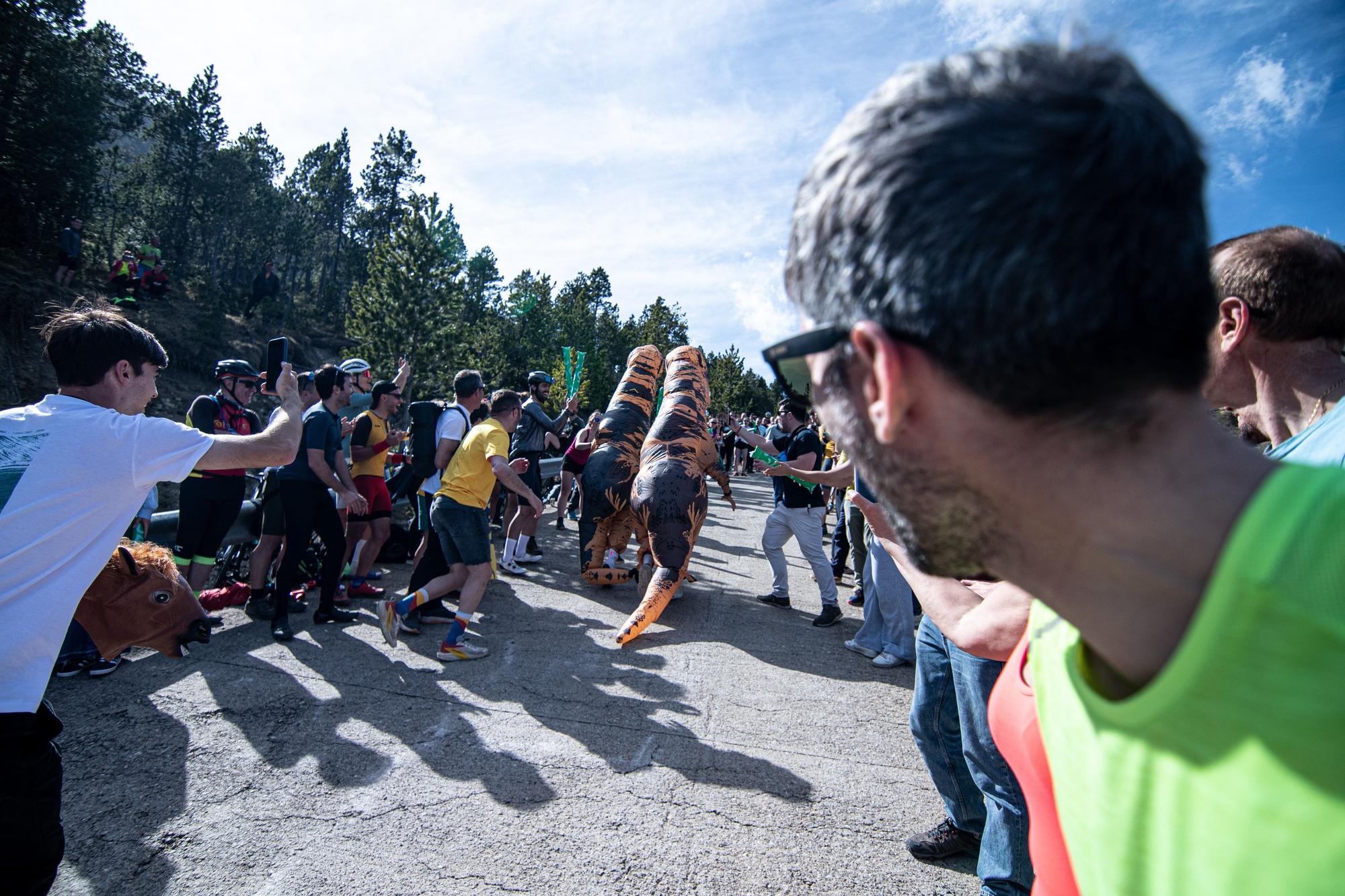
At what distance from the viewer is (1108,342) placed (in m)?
0.65

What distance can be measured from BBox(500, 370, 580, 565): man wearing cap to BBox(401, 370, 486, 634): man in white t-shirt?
4.45 feet

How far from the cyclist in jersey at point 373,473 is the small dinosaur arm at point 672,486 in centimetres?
232

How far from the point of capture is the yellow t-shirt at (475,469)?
5109 millimetres

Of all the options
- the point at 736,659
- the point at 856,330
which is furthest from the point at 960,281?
the point at 736,659

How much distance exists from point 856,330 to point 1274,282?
150cm

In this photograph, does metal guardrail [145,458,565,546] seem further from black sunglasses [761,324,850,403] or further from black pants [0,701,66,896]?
black sunglasses [761,324,850,403]

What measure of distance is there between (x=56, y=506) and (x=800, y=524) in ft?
17.7

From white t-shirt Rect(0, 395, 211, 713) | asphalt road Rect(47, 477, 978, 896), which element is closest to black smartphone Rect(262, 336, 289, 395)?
white t-shirt Rect(0, 395, 211, 713)

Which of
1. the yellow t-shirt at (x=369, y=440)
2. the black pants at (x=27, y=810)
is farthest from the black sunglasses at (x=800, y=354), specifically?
the yellow t-shirt at (x=369, y=440)

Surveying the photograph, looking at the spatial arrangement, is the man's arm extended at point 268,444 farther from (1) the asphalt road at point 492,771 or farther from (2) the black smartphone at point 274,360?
(1) the asphalt road at point 492,771

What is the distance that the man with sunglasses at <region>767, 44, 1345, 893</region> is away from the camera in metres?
0.57

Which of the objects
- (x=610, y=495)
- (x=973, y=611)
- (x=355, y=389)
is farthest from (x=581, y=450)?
(x=973, y=611)

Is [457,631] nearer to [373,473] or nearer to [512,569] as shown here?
[373,473]

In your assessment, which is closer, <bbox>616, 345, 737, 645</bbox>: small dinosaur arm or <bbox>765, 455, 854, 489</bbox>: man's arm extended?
<bbox>765, 455, 854, 489</bbox>: man's arm extended
